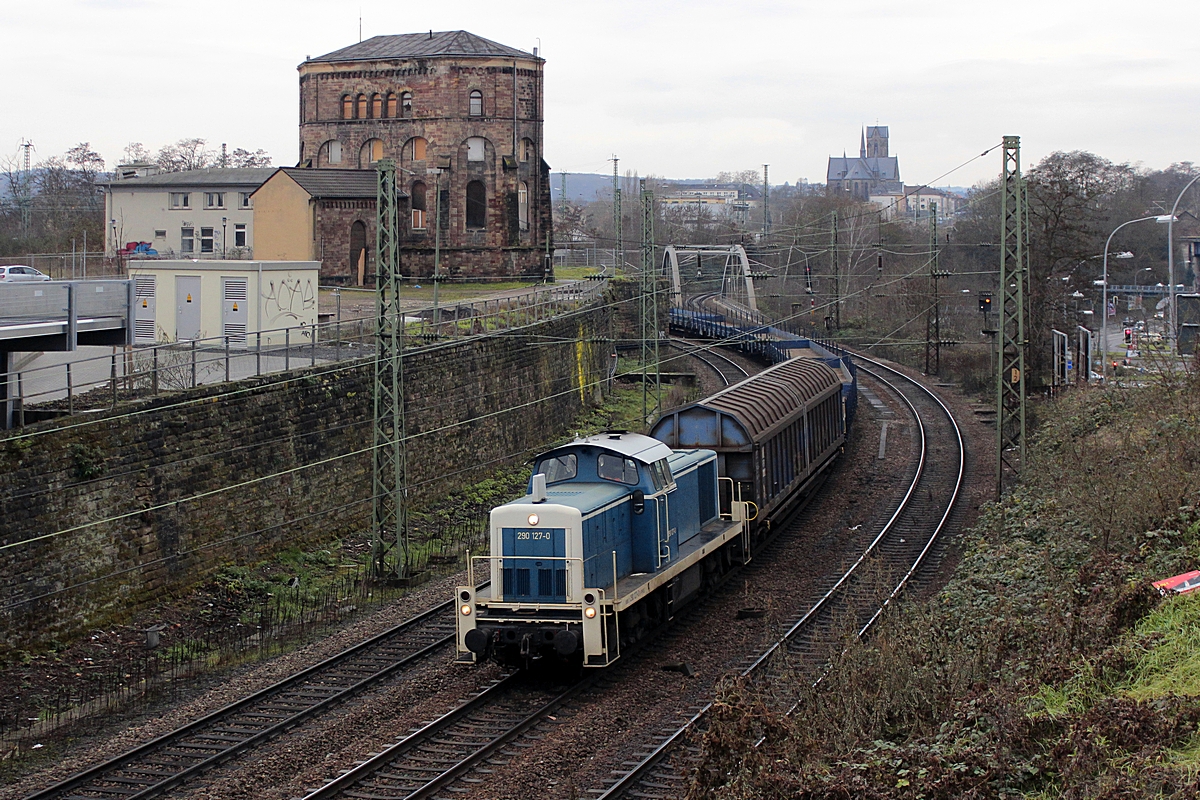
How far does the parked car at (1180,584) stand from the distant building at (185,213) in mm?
46681

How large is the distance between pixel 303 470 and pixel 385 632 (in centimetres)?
756

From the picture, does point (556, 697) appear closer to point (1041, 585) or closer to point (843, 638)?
point (843, 638)

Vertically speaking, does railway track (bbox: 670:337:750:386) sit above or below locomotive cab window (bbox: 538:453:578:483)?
above

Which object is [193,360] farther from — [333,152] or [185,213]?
[333,152]

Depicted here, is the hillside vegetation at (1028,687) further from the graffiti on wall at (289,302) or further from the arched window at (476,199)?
the arched window at (476,199)

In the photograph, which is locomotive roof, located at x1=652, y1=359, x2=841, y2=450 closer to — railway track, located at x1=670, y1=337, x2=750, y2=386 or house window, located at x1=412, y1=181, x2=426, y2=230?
railway track, located at x1=670, y1=337, x2=750, y2=386

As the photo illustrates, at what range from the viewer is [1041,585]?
14914 mm

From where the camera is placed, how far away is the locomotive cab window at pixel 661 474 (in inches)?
642

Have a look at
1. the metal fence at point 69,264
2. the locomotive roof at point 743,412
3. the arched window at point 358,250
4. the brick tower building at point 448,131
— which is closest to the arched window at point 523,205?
the brick tower building at point 448,131

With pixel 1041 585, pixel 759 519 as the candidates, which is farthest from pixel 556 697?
pixel 759 519

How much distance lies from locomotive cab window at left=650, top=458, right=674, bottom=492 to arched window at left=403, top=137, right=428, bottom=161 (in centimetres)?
4237

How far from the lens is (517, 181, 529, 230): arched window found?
57516mm

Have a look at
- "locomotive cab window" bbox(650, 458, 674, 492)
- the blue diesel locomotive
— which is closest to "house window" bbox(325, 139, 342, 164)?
the blue diesel locomotive

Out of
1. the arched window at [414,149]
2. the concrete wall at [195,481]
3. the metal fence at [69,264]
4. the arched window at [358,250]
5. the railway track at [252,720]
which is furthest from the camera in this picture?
the arched window at [414,149]
